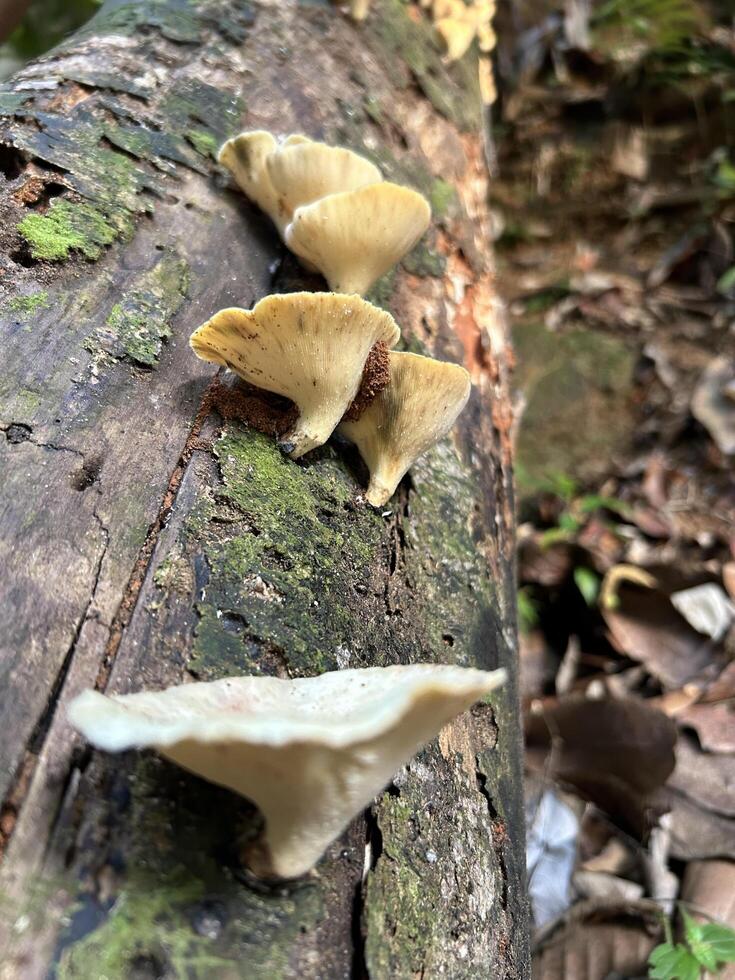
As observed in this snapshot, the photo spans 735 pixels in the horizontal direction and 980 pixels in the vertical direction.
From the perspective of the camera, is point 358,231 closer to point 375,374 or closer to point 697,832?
point 375,374

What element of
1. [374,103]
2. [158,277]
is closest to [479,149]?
[374,103]

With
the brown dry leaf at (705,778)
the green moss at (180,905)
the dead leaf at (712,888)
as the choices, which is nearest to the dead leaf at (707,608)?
the brown dry leaf at (705,778)

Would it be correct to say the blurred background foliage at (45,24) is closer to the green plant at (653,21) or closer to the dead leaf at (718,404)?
the green plant at (653,21)

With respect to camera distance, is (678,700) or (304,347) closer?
(304,347)

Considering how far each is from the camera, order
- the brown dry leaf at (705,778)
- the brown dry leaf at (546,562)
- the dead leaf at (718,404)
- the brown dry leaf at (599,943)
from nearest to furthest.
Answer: the brown dry leaf at (599,943) < the brown dry leaf at (705,778) < the brown dry leaf at (546,562) < the dead leaf at (718,404)

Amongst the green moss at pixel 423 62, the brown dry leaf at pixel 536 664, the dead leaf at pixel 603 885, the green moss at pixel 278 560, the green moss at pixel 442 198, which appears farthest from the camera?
the brown dry leaf at pixel 536 664

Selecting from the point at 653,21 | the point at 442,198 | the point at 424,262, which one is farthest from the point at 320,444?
the point at 653,21
